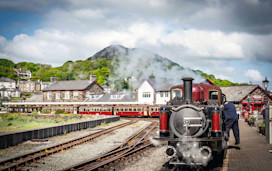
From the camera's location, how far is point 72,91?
2127 inches

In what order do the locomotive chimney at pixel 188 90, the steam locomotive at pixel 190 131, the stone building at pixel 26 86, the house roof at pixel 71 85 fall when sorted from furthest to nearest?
the stone building at pixel 26 86
the house roof at pixel 71 85
the locomotive chimney at pixel 188 90
the steam locomotive at pixel 190 131

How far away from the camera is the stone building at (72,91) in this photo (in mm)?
53281

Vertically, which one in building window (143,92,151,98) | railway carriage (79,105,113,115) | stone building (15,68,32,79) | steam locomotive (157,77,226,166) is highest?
stone building (15,68,32,79)

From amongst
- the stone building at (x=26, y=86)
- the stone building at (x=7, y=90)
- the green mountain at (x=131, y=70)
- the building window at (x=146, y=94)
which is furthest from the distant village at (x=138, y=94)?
the stone building at (x=26, y=86)

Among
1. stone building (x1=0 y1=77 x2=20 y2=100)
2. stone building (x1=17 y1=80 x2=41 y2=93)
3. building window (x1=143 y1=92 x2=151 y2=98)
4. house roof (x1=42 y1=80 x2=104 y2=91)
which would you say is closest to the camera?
building window (x1=143 y1=92 x2=151 y2=98)

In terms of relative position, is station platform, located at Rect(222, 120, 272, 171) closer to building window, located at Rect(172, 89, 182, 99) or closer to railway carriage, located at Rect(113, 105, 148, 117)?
building window, located at Rect(172, 89, 182, 99)

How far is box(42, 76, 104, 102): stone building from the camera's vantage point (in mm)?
53281

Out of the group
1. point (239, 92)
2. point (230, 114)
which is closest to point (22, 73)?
point (239, 92)

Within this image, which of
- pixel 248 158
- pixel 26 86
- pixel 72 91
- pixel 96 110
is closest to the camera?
pixel 248 158

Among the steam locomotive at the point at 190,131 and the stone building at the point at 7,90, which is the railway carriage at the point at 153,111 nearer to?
the steam locomotive at the point at 190,131

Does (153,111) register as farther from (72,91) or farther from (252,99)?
(72,91)

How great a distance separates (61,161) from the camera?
9406mm

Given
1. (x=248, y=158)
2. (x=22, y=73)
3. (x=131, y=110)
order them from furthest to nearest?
1. (x=22, y=73)
2. (x=131, y=110)
3. (x=248, y=158)

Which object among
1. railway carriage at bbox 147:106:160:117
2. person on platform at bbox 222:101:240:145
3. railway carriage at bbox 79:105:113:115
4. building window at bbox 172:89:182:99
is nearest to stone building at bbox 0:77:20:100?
railway carriage at bbox 79:105:113:115
